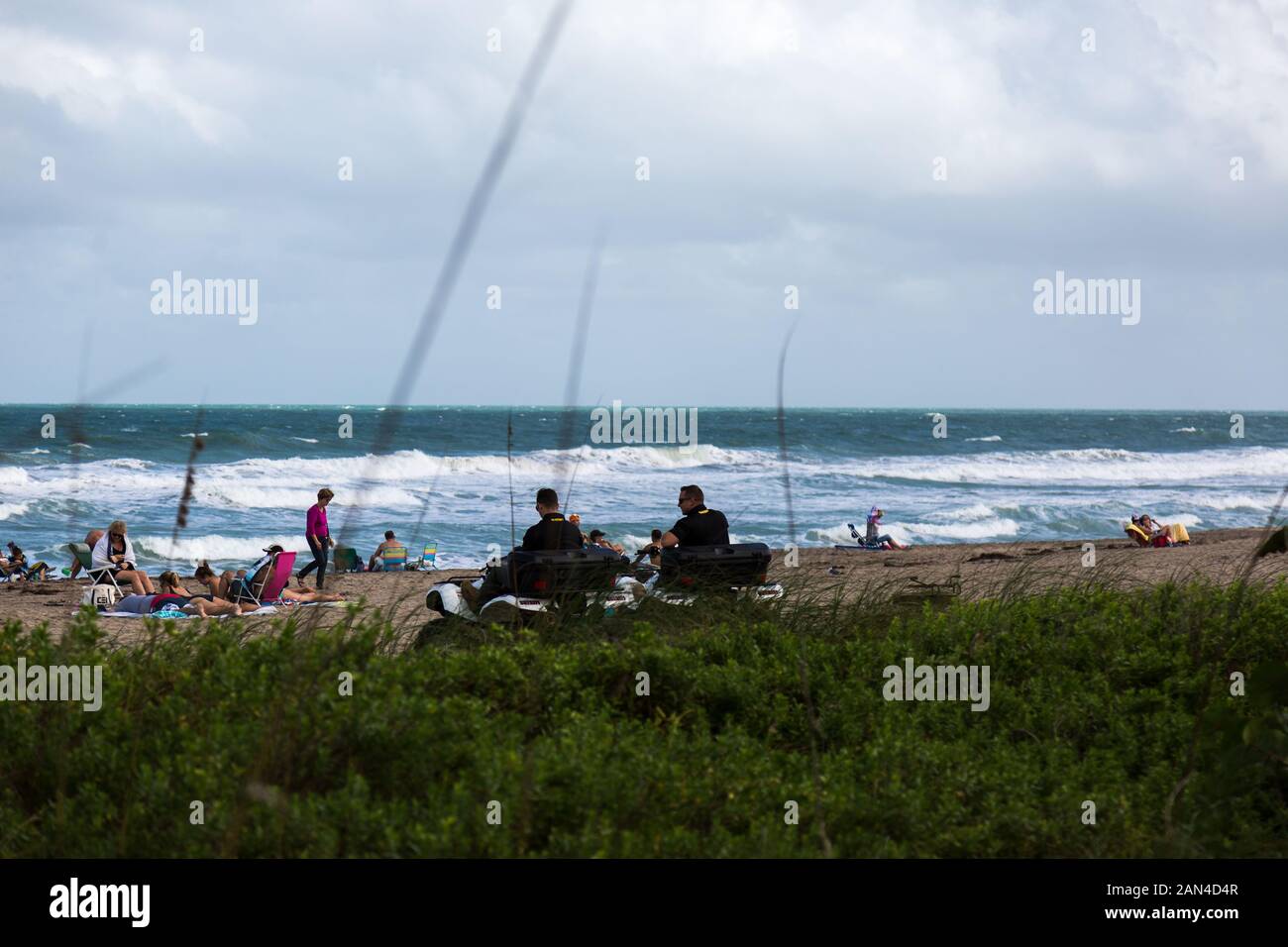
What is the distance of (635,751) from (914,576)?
1007 centimetres

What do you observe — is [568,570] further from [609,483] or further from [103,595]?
[609,483]

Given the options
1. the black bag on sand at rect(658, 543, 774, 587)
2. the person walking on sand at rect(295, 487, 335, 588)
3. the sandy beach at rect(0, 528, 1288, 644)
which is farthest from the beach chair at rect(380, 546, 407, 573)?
the black bag on sand at rect(658, 543, 774, 587)

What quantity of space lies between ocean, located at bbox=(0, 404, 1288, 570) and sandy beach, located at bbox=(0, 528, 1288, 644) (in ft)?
6.25

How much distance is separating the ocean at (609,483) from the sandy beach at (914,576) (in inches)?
75.0

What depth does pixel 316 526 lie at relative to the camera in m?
17.4

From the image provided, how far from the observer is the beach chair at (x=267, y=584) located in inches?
582

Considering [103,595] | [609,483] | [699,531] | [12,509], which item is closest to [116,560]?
[103,595]

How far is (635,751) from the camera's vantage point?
4.36 metres

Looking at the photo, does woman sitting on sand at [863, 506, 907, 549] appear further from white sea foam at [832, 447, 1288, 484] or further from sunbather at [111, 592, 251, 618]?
white sea foam at [832, 447, 1288, 484]

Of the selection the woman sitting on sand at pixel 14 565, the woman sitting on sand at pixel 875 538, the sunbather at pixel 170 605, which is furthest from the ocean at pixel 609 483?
the woman sitting on sand at pixel 14 565

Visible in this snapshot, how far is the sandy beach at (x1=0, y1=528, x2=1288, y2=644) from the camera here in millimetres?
8555

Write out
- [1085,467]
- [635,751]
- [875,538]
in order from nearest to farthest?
[635,751] → [875,538] → [1085,467]

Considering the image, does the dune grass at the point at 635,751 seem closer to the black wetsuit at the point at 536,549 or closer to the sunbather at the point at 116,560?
the black wetsuit at the point at 536,549

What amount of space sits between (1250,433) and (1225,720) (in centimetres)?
7995
